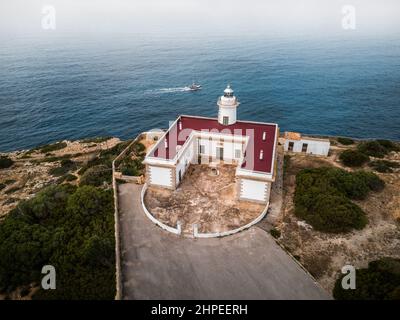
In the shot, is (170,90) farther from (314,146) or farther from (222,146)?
(314,146)

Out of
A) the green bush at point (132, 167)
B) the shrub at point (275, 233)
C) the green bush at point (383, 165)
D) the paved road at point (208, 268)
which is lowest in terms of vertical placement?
the paved road at point (208, 268)

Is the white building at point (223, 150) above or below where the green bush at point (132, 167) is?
above

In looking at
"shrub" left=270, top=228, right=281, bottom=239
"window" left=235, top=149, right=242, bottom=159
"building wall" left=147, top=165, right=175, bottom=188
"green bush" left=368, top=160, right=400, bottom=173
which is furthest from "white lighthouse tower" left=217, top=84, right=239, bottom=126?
"green bush" left=368, top=160, right=400, bottom=173

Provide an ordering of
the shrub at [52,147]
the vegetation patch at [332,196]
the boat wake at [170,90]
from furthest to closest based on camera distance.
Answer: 1. the boat wake at [170,90]
2. the shrub at [52,147]
3. the vegetation patch at [332,196]

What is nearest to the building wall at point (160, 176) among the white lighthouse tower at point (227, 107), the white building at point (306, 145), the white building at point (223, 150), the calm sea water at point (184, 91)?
the white building at point (223, 150)

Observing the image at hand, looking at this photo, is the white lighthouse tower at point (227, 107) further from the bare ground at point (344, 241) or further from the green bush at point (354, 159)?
the green bush at point (354, 159)
